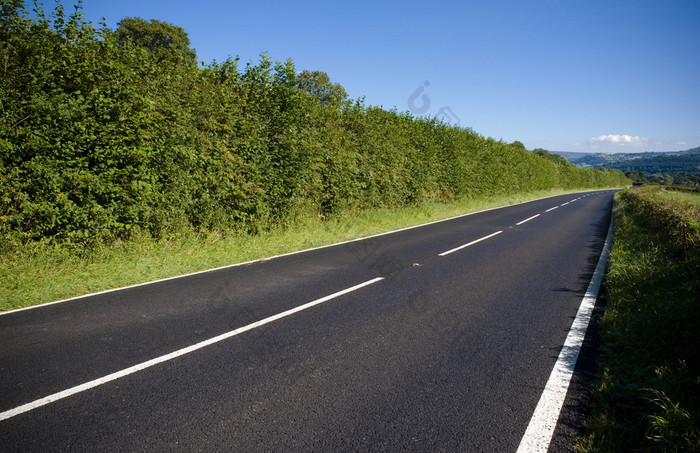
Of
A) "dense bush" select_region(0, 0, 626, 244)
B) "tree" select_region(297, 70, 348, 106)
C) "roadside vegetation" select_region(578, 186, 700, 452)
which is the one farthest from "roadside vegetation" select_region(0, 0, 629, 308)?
"tree" select_region(297, 70, 348, 106)

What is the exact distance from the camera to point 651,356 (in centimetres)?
A: 407

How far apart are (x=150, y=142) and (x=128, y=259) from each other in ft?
8.10

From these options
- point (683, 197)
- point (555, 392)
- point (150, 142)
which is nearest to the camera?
point (555, 392)

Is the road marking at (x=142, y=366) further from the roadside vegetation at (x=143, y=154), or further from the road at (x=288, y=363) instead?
the roadside vegetation at (x=143, y=154)

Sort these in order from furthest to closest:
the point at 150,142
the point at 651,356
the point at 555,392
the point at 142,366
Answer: the point at 150,142, the point at 651,356, the point at 142,366, the point at 555,392

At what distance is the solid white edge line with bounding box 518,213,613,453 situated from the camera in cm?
291

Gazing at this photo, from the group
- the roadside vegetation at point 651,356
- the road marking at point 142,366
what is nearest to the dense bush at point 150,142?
the road marking at point 142,366

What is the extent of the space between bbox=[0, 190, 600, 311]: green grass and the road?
582 millimetres

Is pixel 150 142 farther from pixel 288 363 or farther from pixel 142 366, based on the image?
pixel 288 363

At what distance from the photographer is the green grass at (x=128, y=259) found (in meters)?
6.26

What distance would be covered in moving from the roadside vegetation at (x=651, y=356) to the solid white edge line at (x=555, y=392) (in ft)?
0.80

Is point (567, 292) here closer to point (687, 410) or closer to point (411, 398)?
point (687, 410)

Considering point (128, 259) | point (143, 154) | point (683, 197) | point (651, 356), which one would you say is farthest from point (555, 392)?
point (683, 197)

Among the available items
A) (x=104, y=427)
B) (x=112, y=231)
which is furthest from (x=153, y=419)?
(x=112, y=231)
